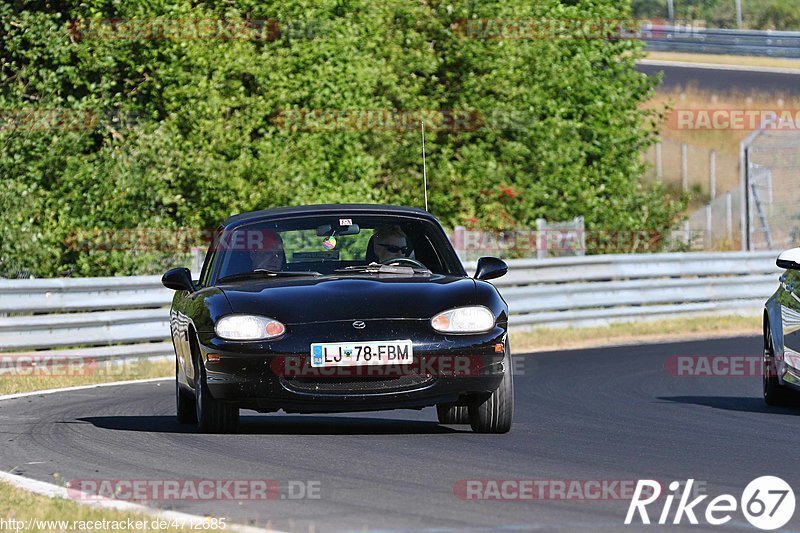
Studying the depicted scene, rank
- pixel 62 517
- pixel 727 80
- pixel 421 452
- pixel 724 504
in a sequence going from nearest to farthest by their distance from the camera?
pixel 62 517, pixel 724 504, pixel 421 452, pixel 727 80

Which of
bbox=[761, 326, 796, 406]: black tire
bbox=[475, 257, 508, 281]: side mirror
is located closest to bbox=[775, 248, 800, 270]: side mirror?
bbox=[761, 326, 796, 406]: black tire

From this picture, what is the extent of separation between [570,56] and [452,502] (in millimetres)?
27200

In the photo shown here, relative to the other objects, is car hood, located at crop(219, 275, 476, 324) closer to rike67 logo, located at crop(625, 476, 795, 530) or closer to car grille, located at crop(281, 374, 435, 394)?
car grille, located at crop(281, 374, 435, 394)

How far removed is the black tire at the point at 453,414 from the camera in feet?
33.6

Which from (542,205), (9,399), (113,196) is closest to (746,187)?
(542,205)

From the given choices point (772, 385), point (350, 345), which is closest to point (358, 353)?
point (350, 345)

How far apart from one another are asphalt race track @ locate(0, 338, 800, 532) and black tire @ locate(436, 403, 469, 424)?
9 centimetres

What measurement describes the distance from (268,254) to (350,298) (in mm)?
1153

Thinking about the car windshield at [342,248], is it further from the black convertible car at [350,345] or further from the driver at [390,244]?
the black convertible car at [350,345]

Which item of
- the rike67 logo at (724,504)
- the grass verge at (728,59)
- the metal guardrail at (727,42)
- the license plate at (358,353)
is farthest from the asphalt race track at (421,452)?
the metal guardrail at (727,42)

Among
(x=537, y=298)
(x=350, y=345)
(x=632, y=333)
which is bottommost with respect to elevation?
(x=632, y=333)

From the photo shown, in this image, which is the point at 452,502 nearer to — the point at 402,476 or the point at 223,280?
the point at 402,476

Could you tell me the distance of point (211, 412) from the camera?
951 centimetres

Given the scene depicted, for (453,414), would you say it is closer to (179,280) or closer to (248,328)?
(248,328)
